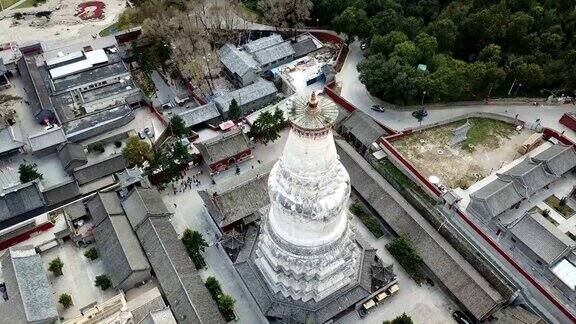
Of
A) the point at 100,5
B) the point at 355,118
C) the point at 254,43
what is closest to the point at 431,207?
the point at 355,118

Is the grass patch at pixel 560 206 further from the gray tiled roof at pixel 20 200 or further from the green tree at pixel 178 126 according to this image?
the gray tiled roof at pixel 20 200

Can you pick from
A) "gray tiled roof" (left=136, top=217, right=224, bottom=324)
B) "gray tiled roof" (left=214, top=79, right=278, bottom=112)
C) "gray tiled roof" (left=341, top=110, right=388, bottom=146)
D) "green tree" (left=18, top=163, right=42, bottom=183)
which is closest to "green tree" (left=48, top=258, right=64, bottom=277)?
"gray tiled roof" (left=136, top=217, right=224, bottom=324)

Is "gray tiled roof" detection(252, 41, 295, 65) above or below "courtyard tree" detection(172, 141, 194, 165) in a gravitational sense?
above

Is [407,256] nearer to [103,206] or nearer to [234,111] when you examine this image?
[234,111]

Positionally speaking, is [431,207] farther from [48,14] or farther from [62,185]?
[48,14]

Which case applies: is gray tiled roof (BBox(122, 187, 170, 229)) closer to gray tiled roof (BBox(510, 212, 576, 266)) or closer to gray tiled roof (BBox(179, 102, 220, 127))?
gray tiled roof (BBox(179, 102, 220, 127))

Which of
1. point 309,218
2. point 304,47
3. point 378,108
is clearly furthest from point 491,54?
point 309,218

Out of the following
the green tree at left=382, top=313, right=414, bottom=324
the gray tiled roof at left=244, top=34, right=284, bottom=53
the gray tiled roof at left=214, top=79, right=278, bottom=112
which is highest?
the gray tiled roof at left=244, top=34, right=284, bottom=53

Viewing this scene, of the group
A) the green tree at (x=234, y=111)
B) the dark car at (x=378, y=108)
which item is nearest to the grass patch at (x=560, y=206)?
the dark car at (x=378, y=108)
